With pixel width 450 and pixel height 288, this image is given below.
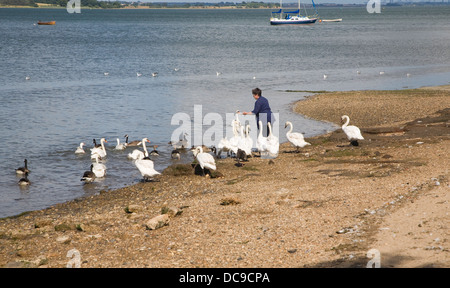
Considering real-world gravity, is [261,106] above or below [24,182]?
above

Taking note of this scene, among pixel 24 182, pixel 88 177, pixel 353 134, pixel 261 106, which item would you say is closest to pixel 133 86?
pixel 261 106

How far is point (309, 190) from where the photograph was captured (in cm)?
Result: 1280

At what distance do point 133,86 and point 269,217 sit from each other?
2985 centimetres

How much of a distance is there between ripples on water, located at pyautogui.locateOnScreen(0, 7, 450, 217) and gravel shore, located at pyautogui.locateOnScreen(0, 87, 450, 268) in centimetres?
280

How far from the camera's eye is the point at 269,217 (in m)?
11.1

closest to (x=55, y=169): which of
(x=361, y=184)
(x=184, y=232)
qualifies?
(x=184, y=232)

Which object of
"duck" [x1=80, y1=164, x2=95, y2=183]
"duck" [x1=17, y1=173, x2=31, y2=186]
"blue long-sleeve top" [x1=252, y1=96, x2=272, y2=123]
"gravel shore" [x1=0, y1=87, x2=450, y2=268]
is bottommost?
"duck" [x1=17, y1=173, x2=31, y2=186]

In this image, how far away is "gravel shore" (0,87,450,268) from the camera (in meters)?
9.08

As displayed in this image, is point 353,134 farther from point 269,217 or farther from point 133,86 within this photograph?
point 133,86

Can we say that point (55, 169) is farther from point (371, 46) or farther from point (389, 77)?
point (371, 46)

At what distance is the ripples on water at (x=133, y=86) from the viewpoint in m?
19.1

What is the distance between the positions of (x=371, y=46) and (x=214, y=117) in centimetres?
5330

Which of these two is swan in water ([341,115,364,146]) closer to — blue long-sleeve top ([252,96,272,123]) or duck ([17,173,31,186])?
blue long-sleeve top ([252,96,272,123])

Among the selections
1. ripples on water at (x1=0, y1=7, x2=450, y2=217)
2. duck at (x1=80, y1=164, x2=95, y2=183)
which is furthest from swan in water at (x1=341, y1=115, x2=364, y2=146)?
duck at (x1=80, y1=164, x2=95, y2=183)
